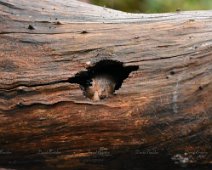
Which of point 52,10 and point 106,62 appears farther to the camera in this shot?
point 52,10

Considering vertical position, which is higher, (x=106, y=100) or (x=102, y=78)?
(x=102, y=78)

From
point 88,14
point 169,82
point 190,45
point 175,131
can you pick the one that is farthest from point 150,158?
point 88,14

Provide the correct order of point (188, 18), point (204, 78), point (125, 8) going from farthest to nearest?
point (125, 8) → point (188, 18) → point (204, 78)

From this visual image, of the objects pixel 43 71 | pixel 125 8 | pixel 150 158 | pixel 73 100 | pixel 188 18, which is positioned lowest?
pixel 150 158

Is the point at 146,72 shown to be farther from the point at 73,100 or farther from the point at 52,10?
the point at 52,10
